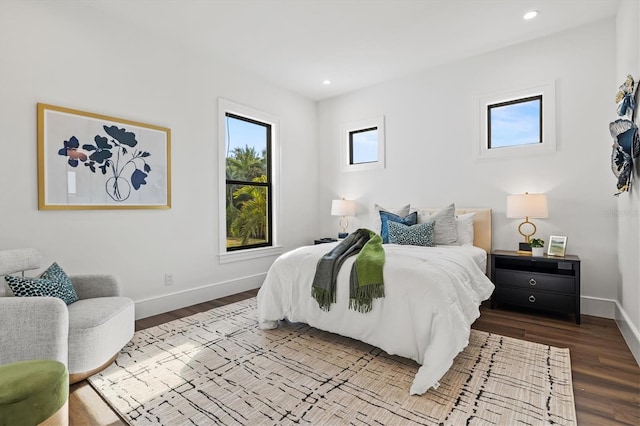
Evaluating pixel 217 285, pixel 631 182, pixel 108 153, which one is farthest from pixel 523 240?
pixel 108 153

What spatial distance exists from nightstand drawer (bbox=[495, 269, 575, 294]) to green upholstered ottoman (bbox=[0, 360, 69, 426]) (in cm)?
356

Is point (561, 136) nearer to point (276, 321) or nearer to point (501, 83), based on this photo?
point (501, 83)

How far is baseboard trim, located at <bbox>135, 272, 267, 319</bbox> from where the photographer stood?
3.31 metres

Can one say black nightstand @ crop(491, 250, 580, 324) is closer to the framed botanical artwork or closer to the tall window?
the tall window

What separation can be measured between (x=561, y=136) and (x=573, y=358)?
225 cm

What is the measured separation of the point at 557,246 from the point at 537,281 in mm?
413

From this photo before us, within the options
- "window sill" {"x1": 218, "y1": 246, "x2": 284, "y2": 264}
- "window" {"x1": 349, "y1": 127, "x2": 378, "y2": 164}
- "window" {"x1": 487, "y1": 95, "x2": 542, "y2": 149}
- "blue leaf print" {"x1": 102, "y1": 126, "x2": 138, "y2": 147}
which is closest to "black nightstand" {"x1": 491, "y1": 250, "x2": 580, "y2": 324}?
"window" {"x1": 487, "y1": 95, "x2": 542, "y2": 149}

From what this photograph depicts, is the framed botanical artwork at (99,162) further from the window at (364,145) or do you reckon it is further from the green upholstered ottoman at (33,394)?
the window at (364,145)

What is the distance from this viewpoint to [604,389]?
193cm

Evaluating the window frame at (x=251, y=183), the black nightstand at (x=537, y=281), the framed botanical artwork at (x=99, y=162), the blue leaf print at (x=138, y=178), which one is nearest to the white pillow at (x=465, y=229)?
the black nightstand at (x=537, y=281)

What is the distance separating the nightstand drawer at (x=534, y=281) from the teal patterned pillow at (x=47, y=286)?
12.4 ft

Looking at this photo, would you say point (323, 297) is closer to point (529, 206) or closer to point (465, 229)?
point (465, 229)

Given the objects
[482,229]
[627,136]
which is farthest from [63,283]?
[627,136]

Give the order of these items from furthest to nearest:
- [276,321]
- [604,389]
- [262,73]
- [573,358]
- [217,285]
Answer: [262,73], [217,285], [276,321], [573,358], [604,389]
